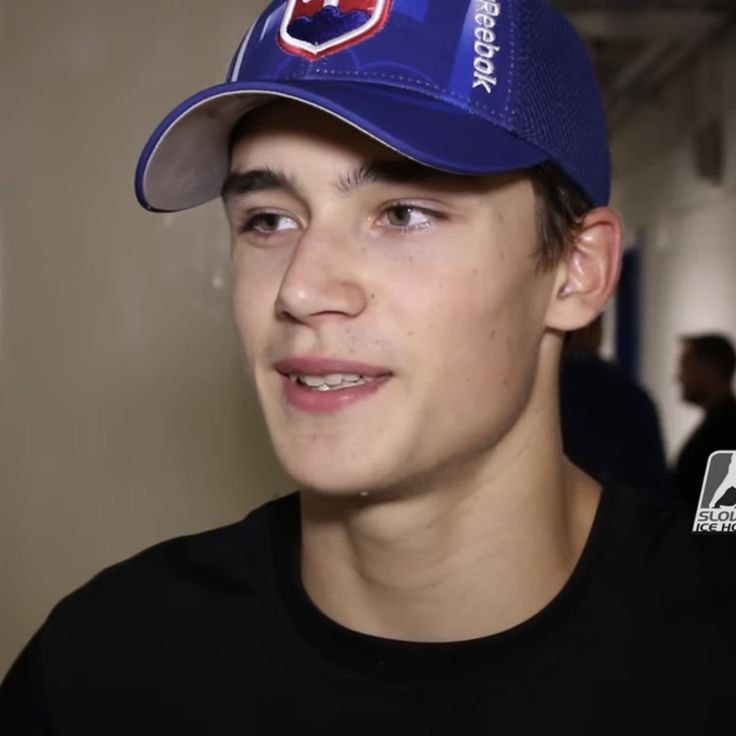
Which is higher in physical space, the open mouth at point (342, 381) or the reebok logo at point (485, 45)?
the reebok logo at point (485, 45)

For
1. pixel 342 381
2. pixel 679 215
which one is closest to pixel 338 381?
pixel 342 381

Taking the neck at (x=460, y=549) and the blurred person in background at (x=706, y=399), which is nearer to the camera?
the neck at (x=460, y=549)

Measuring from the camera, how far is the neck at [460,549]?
1136mm

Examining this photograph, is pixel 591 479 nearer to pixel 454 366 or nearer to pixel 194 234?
pixel 454 366

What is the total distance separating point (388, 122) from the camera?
98 cm

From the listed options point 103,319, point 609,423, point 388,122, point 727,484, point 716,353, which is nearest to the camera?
point 388,122

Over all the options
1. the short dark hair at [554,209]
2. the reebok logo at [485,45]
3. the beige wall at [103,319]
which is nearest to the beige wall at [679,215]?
the beige wall at [103,319]

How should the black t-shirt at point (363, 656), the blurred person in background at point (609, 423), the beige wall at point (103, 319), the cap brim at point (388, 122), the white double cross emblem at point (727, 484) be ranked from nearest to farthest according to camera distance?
the cap brim at point (388, 122)
the black t-shirt at point (363, 656)
the white double cross emblem at point (727, 484)
the beige wall at point (103, 319)
the blurred person in background at point (609, 423)

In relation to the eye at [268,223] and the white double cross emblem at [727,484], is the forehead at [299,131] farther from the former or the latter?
the white double cross emblem at [727,484]

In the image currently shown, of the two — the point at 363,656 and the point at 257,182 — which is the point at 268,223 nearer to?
the point at 257,182

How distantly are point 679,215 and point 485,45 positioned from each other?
5893 mm

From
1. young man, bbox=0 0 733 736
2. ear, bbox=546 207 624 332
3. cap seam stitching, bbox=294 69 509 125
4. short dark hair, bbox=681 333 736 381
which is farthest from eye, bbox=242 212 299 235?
short dark hair, bbox=681 333 736 381

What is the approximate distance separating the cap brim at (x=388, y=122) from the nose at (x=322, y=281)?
101 mm

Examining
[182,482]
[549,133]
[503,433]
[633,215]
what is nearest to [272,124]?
[549,133]
